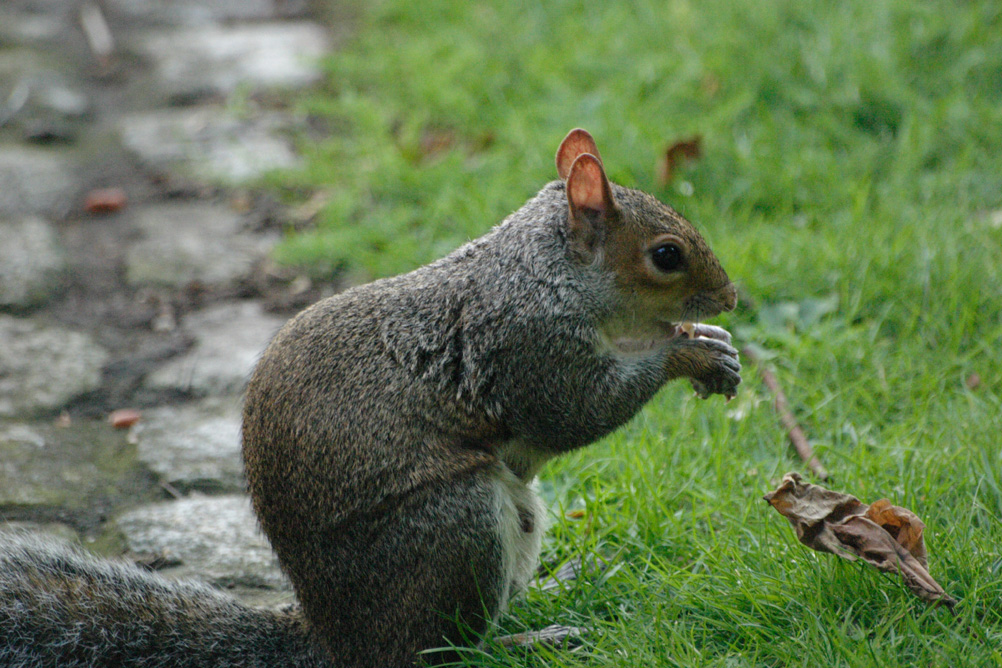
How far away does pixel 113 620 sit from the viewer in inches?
77.7

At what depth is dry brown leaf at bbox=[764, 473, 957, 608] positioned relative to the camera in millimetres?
1979

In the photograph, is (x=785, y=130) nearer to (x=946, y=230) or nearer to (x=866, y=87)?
(x=866, y=87)

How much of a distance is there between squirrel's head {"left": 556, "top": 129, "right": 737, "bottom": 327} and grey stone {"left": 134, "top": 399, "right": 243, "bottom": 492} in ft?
3.95

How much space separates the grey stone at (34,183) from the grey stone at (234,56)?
3.05 ft

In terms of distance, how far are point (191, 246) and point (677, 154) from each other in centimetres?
194

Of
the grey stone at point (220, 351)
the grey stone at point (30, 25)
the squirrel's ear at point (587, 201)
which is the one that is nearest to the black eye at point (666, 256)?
the squirrel's ear at point (587, 201)

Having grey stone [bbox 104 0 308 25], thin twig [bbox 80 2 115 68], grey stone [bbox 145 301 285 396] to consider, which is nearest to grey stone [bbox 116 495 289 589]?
grey stone [bbox 145 301 285 396]

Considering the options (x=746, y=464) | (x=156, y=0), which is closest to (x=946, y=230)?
(x=746, y=464)

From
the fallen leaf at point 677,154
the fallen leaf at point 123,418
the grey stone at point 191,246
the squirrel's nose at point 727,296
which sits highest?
the squirrel's nose at point 727,296

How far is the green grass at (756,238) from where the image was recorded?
6.79 ft

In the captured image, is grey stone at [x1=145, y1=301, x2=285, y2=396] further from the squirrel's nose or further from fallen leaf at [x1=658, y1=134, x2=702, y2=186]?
fallen leaf at [x1=658, y1=134, x2=702, y2=186]

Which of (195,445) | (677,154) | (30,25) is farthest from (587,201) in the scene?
(30,25)

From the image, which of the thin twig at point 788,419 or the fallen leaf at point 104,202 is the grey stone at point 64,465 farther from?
the thin twig at point 788,419

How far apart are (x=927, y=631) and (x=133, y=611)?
1.53 m
